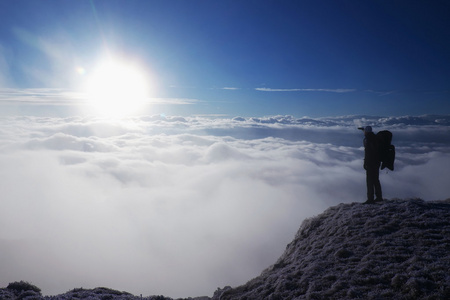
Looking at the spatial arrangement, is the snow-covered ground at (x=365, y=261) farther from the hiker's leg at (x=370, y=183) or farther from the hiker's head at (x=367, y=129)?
the hiker's head at (x=367, y=129)

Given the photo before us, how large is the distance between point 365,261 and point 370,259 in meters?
0.16

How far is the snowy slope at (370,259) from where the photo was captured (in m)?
6.13

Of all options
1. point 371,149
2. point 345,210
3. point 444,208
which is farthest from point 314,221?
point 444,208

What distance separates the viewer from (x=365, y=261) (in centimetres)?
757

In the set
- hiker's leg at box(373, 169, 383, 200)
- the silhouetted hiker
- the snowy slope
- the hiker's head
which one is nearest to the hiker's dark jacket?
the silhouetted hiker

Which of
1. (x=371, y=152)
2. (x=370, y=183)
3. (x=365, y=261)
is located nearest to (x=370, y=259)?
(x=365, y=261)

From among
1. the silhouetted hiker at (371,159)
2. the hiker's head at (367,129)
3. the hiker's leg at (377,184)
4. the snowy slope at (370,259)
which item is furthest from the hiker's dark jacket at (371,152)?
the snowy slope at (370,259)

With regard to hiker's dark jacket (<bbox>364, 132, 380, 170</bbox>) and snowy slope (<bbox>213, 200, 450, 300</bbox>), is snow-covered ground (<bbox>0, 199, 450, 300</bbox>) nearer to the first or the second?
snowy slope (<bbox>213, 200, 450, 300</bbox>)

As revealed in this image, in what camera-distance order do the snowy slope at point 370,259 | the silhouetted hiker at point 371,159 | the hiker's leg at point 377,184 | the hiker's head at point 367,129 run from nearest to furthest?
the snowy slope at point 370,259 → the hiker's head at point 367,129 → the silhouetted hiker at point 371,159 → the hiker's leg at point 377,184

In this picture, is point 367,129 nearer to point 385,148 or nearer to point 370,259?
point 385,148

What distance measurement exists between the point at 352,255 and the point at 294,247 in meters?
3.92

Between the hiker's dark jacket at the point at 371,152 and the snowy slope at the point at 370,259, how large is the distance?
1.87 meters

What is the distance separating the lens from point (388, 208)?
1095 centimetres

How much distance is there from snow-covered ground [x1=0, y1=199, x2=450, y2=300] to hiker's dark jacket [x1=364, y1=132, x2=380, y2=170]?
75.0 inches
